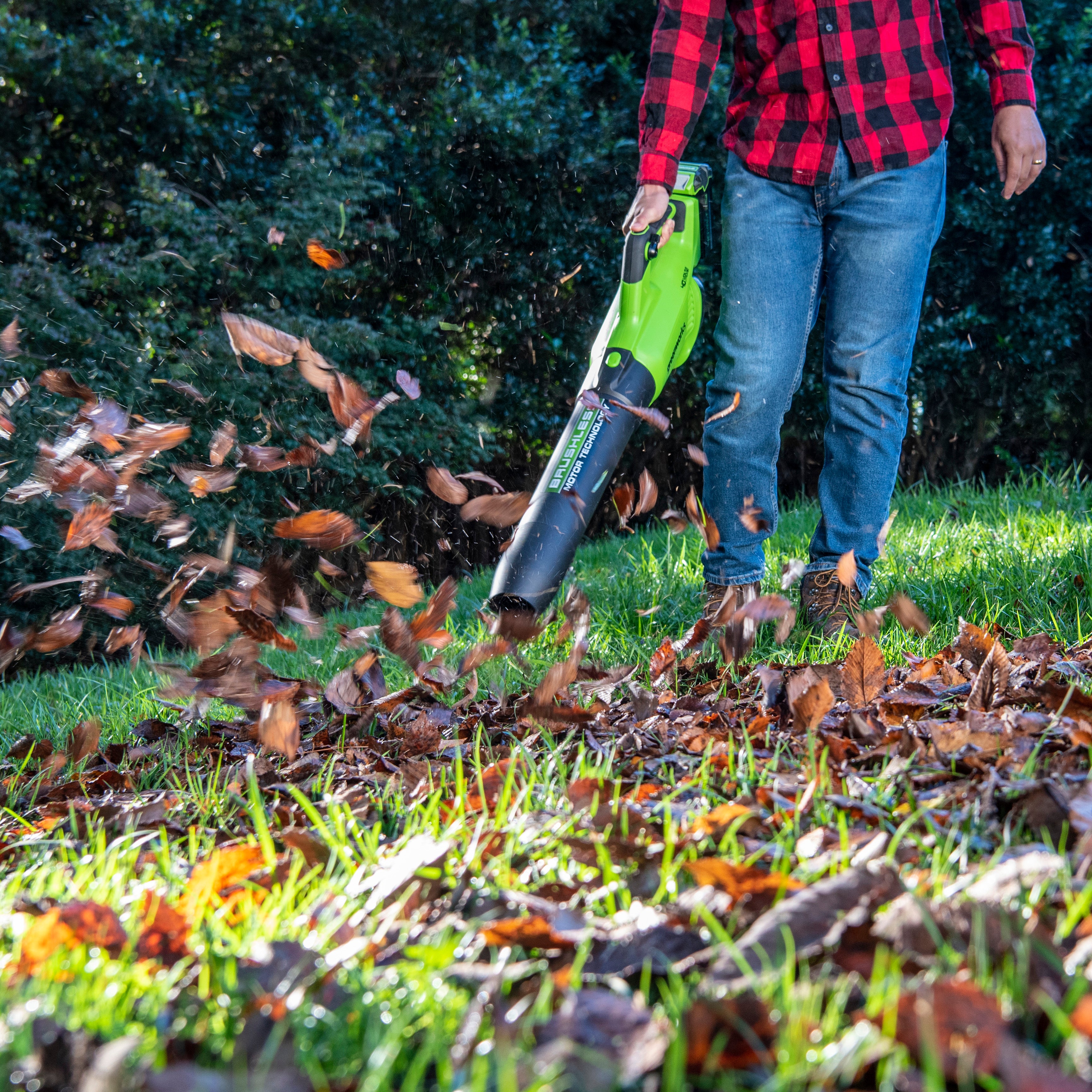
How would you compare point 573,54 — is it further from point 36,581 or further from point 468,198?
point 36,581

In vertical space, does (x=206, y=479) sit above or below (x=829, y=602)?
above

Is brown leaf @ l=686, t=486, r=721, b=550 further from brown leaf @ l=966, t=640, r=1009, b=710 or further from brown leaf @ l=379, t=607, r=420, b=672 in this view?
brown leaf @ l=966, t=640, r=1009, b=710

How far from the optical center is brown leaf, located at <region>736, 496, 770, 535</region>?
266 cm

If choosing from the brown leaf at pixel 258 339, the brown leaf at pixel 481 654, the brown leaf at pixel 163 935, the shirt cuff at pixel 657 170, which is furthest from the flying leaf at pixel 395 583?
the shirt cuff at pixel 657 170

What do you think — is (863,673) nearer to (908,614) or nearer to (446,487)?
(908,614)

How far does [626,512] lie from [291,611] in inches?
34.9

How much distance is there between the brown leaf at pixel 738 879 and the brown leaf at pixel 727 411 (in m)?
1.83

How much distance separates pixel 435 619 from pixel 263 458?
61cm

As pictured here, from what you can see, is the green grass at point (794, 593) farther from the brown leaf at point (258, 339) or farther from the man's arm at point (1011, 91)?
the man's arm at point (1011, 91)

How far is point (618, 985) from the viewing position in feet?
2.76

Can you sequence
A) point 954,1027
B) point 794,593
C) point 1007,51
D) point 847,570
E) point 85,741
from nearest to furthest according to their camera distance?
point 954,1027 < point 85,741 < point 847,570 < point 1007,51 < point 794,593

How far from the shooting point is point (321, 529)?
2.16 meters

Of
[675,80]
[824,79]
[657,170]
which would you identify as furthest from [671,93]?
[824,79]

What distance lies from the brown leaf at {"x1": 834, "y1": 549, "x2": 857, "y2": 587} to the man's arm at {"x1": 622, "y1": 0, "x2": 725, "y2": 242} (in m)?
0.98
